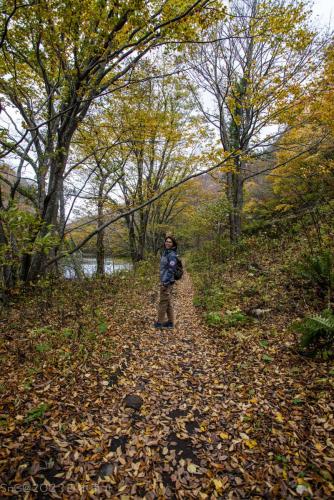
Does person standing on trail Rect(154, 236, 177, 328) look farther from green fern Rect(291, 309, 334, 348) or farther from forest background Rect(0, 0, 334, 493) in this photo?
green fern Rect(291, 309, 334, 348)

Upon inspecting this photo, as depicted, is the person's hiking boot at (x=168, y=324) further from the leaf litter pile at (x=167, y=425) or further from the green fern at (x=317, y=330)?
the green fern at (x=317, y=330)

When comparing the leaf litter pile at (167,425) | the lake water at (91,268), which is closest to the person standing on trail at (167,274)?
the leaf litter pile at (167,425)

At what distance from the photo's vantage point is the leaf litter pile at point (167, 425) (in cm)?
240

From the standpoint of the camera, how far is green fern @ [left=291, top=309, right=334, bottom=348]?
3895 mm

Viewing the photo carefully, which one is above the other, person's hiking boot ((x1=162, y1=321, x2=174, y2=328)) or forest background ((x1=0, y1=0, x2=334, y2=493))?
forest background ((x1=0, y1=0, x2=334, y2=493))

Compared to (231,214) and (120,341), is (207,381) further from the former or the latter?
(231,214)

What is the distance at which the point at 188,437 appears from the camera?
304 cm

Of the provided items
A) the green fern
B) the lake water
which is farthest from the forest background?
the lake water

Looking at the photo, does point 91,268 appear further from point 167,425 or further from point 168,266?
point 167,425

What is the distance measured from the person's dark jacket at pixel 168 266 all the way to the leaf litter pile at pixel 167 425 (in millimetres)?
1969

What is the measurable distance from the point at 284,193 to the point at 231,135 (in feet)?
17.5

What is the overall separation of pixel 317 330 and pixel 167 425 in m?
2.90

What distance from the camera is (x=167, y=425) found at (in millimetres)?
3205

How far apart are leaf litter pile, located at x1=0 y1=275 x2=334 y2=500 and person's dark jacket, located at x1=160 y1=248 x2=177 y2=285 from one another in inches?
77.5
